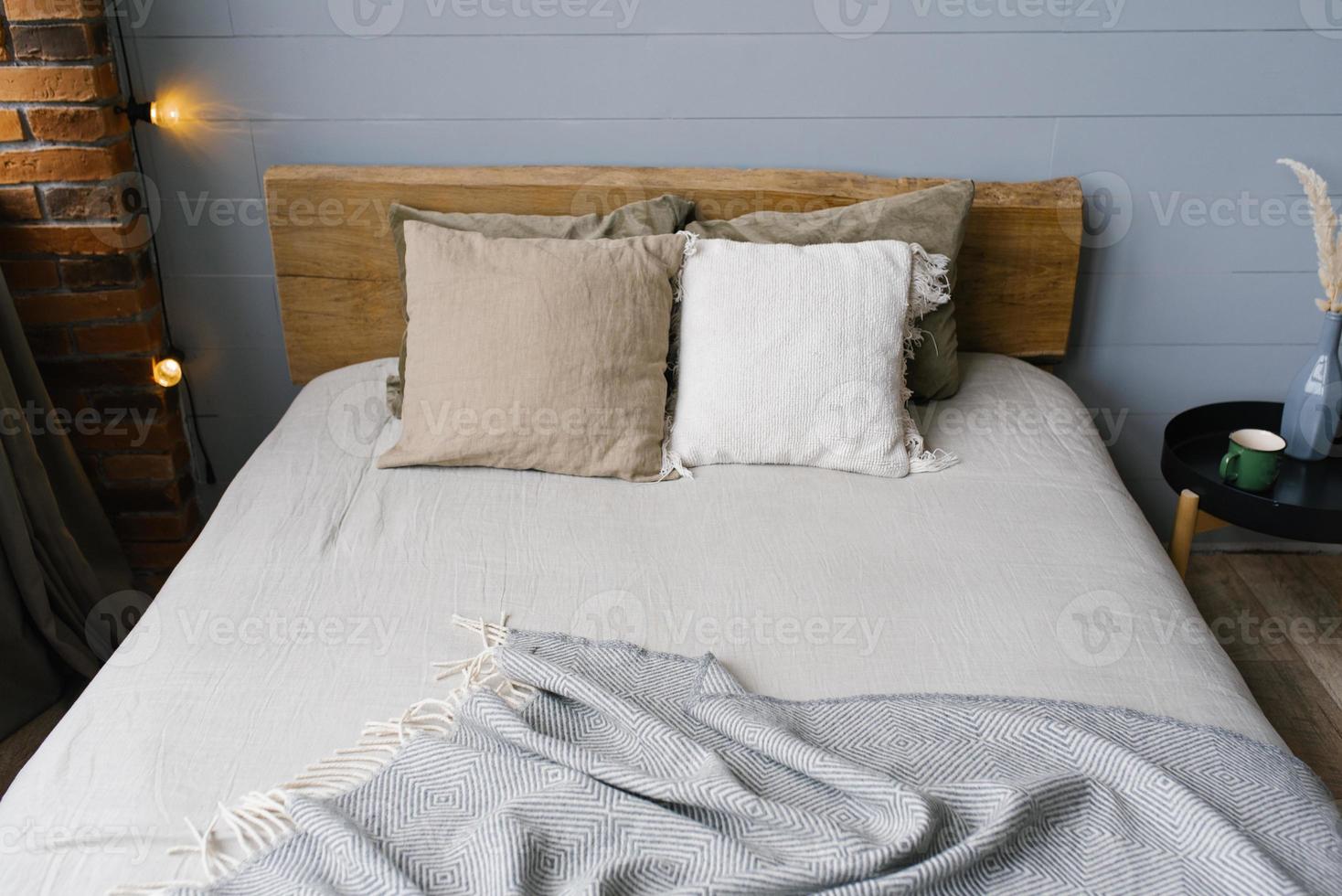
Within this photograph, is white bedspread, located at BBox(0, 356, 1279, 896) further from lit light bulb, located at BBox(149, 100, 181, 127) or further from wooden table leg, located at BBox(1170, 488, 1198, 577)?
lit light bulb, located at BBox(149, 100, 181, 127)

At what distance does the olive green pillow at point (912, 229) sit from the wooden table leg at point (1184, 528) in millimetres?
510

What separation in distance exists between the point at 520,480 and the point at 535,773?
30.4 inches

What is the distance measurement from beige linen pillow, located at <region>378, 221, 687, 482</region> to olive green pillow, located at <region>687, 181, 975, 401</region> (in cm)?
27

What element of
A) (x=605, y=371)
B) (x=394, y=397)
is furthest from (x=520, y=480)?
(x=394, y=397)

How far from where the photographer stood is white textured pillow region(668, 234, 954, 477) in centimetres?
192

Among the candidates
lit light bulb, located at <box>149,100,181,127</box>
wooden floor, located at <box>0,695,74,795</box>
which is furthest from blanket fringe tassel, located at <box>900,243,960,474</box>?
wooden floor, located at <box>0,695,74,795</box>

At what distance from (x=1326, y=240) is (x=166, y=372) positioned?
2.36m

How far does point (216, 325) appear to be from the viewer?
245cm

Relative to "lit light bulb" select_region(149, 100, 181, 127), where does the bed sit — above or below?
below

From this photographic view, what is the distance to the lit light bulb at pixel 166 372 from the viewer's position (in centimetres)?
234

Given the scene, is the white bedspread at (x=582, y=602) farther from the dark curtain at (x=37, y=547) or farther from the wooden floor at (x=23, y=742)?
the wooden floor at (x=23, y=742)

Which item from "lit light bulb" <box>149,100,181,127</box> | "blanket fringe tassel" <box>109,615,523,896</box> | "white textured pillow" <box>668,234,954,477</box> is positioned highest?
"lit light bulb" <box>149,100,181,127</box>

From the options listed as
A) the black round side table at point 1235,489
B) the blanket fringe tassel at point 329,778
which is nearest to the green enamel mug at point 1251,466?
the black round side table at point 1235,489

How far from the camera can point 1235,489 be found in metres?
2.10
